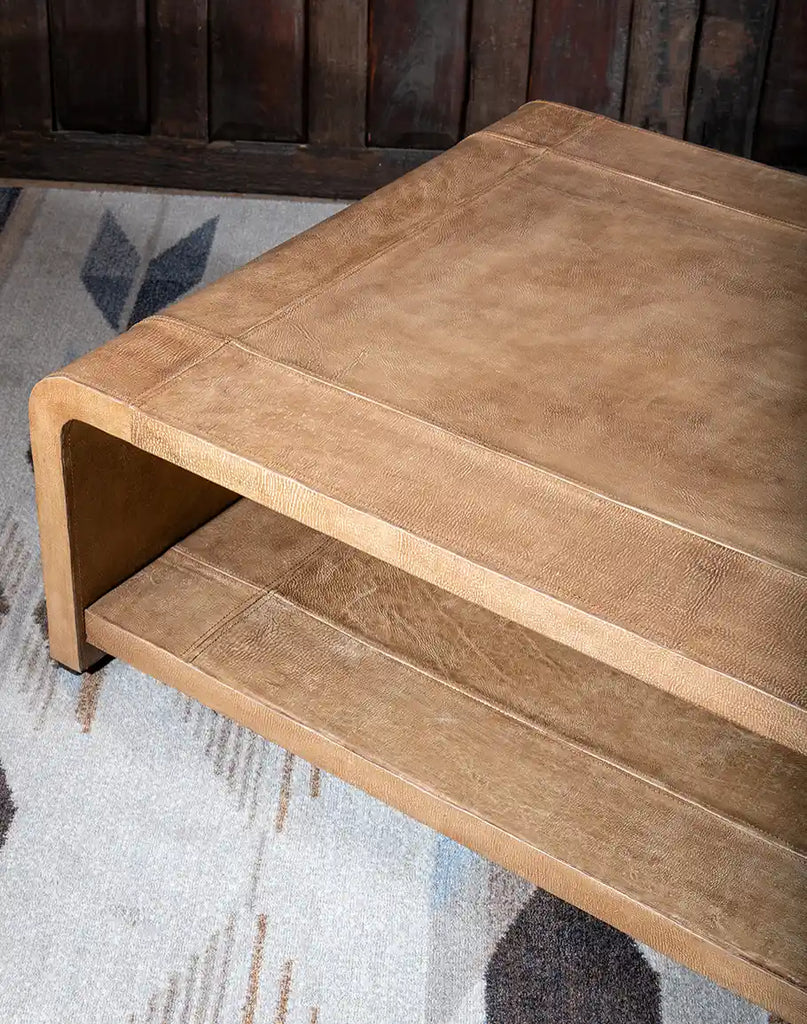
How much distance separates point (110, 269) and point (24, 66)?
1.54 ft

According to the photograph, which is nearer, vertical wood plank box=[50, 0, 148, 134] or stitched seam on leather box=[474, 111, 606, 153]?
stitched seam on leather box=[474, 111, 606, 153]

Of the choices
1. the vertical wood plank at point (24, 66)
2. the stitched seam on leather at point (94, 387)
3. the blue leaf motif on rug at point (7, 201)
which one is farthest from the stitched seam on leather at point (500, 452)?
the vertical wood plank at point (24, 66)

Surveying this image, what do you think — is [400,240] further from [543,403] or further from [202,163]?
[202,163]

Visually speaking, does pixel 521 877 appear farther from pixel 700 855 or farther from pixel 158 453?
pixel 158 453

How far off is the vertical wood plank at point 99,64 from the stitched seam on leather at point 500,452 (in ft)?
4.19

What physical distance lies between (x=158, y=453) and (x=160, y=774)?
34 centimetres

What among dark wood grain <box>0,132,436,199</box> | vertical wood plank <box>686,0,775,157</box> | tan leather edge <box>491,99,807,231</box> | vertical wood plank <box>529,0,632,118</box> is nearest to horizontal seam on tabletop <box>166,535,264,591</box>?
tan leather edge <box>491,99,807,231</box>

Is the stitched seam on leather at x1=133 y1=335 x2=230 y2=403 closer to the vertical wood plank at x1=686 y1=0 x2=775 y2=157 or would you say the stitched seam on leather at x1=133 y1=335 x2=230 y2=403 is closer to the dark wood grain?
the dark wood grain

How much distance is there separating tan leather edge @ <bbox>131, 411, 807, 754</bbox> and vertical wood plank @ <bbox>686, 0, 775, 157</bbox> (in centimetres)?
153

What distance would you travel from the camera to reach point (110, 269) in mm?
2055

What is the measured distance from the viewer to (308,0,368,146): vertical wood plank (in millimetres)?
2215

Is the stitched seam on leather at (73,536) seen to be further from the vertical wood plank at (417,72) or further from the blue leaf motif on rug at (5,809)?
the vertical wood plank at (417,72)

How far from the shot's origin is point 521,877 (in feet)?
3.71

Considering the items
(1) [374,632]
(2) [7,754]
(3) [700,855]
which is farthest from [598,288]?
(2) [7,754]
